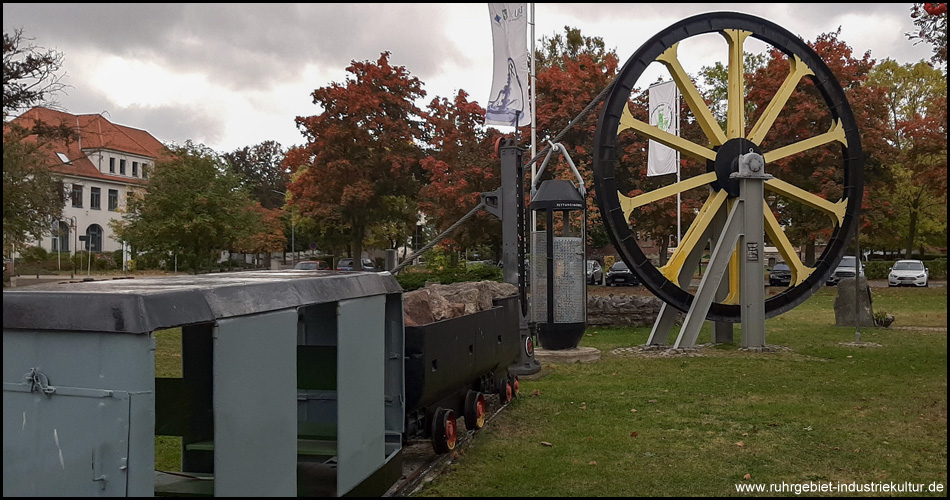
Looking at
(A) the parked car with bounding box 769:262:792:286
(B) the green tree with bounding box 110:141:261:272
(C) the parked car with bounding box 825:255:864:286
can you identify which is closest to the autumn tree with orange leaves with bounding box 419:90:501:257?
(B) the green tree with bounding box 110:141:261:272

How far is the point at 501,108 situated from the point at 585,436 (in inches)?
295

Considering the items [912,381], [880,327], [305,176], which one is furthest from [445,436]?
[305,176]

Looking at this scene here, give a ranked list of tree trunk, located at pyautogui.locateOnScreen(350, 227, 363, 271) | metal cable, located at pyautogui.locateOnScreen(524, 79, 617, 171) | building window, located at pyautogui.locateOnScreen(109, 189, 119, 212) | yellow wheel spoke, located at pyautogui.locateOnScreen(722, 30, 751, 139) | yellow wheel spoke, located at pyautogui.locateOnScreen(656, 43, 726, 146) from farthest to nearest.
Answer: building window, located at pyautogui.locateOnScreen(109, 189, 119, 212) < tree trunk, located at pyautogui.locateOnScreen(350, 227, 363, 271) < yellow wheel spoke, located at pyautogui.locateOnScreen(722, 30, 751, 139) < yellow wheel spoke, located at pyautogui.locateOnScreen(656, 43, 726, 146) < metal cable, located at pyautogui.locateOnScreen(524, 79, 617, 171)

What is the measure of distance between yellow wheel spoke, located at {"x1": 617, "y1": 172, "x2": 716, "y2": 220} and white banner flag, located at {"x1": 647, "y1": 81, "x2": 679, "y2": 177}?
560cm

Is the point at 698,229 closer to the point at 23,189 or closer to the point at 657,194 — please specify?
the point at 657,194

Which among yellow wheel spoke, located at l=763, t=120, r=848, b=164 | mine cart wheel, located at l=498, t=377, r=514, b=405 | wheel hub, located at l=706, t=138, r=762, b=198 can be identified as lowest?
mine cart wheel, located at l=498, t=377, r=514, b=405

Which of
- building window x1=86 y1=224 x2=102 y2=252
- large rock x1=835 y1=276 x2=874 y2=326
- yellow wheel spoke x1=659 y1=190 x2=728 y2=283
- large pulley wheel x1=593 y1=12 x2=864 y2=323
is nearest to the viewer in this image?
large pulley wheel x1=593 y1=12 x2=864 y2=323

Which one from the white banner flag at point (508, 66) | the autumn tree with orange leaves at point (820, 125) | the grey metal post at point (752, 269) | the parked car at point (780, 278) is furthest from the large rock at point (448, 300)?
the parked car at point (780, 278)

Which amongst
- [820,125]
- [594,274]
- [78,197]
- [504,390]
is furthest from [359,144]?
[78,197]

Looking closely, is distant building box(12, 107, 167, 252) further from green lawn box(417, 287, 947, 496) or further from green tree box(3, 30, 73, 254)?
green lawn box(417, 287, 947, 496)

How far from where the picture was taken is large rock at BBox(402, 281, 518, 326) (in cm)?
695

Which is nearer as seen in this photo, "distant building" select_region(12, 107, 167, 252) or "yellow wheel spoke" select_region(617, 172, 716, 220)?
"yellow wheel spoke" select_region(617, 172, 716, 220)

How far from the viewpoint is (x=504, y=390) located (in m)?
9.28

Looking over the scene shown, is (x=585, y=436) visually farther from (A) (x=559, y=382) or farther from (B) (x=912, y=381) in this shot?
(B) (x=912, y=381)
